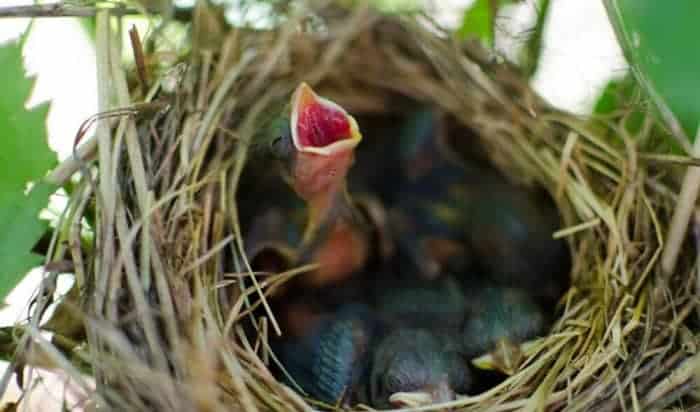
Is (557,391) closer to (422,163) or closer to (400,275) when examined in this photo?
(400,275)

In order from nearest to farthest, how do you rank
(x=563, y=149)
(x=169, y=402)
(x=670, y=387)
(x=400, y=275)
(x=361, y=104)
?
(x=169, y=402) → (x=670, y=387) → (x=563, y=149) → (x=400, y=275) → (x=361, y=104)

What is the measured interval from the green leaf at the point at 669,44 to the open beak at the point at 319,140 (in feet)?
1.63

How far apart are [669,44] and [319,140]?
66 cm

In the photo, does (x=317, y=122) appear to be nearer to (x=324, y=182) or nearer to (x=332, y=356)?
(x=324, y=182)

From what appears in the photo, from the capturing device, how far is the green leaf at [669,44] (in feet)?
3.00

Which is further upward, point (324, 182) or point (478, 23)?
point (478, 23)

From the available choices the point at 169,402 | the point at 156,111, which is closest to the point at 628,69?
the point at 156,111

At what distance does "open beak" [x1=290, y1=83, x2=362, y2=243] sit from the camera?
55.7 inches

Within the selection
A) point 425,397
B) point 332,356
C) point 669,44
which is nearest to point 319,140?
point 332,356

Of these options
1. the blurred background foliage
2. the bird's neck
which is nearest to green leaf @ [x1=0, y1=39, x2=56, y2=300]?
Answer: the blurred background foliage

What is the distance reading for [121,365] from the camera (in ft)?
3.55

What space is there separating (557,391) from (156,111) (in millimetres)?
701

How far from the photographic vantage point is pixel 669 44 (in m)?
0.94

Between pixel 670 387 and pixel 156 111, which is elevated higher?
pixel 156 111
